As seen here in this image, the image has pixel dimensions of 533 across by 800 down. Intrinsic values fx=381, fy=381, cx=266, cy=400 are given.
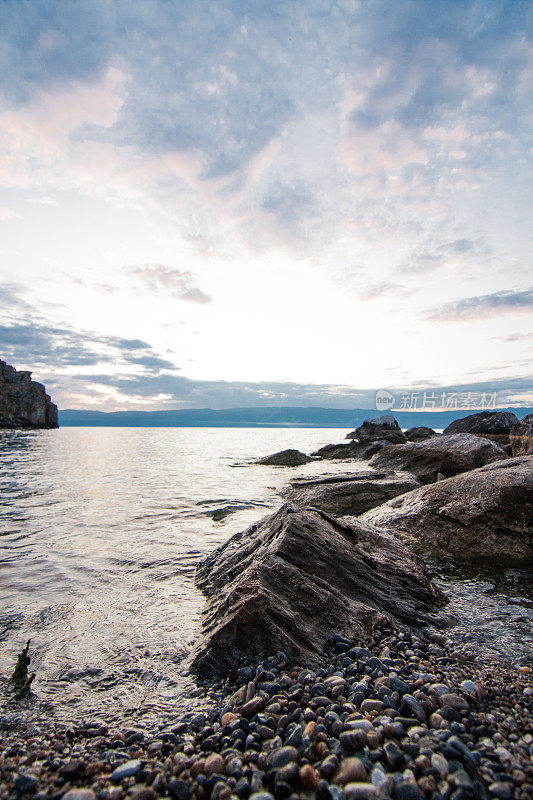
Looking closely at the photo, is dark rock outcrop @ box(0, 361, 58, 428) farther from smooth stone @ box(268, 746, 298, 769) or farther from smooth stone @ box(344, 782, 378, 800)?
smooth stone @ box(344, 782, 378, 800)

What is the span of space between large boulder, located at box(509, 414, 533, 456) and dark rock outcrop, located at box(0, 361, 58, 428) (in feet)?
463

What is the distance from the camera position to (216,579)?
288 inches

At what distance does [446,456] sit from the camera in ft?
54.1

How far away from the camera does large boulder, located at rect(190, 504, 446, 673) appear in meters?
4.62

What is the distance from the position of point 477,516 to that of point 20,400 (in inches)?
5867

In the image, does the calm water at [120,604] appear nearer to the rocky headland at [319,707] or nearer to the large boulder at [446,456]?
the rocky headland at [319,707]

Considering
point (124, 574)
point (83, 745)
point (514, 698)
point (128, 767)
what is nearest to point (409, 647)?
point (514, 698)

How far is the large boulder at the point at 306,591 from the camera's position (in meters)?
4.62

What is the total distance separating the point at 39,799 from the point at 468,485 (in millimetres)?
9233

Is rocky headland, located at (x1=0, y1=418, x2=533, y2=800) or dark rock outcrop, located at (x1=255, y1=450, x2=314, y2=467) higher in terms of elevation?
rocky headland, located at (x1=0, y1=418, x2=533, y2=800)

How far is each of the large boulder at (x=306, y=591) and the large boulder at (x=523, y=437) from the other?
1113 centimetres

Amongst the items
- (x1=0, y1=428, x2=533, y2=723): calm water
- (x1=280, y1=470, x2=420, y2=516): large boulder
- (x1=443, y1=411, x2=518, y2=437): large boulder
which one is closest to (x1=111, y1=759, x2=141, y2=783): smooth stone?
(x1=0, y1=428, x2=533, y2=723): calm water

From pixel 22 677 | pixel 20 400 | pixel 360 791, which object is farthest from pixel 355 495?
pixel 20 400

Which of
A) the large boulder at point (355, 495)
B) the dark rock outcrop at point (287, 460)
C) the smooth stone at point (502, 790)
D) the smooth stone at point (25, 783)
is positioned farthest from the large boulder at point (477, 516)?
the dark rock outcrop at point (287, 460)
